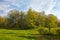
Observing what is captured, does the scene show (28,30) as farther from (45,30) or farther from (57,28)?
(57,28)

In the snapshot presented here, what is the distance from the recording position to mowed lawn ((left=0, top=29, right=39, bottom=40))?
2185 mm

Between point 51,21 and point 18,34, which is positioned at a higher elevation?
point 51,21

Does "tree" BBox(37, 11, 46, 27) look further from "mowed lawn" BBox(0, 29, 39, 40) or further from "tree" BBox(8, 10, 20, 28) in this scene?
"tree" BBox(8, 10, 20, 28)

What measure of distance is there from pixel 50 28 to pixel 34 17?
31cm

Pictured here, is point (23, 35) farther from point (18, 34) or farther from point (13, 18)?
point (13, 18)

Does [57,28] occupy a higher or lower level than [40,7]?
lower

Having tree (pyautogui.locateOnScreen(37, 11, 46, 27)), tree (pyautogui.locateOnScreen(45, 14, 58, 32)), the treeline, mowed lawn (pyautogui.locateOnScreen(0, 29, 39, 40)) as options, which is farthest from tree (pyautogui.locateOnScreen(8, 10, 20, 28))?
tree (pyautogui.locateOnScreen(45, 14, 58, 32))

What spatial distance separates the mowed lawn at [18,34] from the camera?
219cm

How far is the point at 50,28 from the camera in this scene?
87.1 inches

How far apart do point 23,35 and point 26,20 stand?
25cm

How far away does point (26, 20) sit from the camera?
7.41 ft

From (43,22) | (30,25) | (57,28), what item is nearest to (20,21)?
(30,25)

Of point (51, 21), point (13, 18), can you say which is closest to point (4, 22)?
point (13, 18)

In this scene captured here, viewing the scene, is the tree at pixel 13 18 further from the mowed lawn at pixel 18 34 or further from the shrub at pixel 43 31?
the shrub at pixel 43 31
